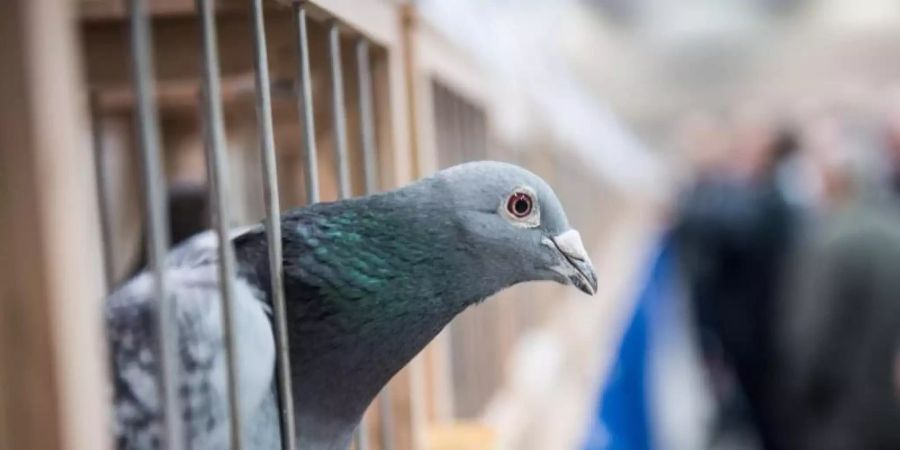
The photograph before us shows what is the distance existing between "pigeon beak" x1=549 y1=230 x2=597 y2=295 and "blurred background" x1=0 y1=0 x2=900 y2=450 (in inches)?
5.9

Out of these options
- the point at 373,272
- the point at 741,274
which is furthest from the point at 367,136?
the point at 741,274

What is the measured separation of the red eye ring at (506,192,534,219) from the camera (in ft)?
1.53

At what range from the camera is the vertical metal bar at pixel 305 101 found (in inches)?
17.7

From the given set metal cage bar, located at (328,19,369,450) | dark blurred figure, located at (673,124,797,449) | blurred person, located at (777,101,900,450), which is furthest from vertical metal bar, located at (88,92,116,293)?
dark blurred figure, located at (673,124,797,449)

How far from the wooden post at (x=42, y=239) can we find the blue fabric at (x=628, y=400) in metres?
1.31

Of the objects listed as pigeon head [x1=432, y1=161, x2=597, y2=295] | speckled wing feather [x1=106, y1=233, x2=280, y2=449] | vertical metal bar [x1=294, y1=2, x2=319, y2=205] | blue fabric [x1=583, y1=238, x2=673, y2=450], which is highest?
vertical metal bar [x1=294, y1=2, x2=319, y2=205]

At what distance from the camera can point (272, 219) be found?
0.44 metres

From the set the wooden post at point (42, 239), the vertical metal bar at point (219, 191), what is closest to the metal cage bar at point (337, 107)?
the vertical metal bar at point (219, 191)

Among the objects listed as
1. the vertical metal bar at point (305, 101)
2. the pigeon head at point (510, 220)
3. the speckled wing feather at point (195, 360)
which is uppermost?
the vertical metal bar at point (305, 101)

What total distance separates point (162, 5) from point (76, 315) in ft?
1.36

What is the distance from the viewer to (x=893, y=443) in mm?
1597

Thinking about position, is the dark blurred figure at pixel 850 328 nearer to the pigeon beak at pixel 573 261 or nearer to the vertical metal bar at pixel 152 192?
the pigeon beak at pixel 573 261

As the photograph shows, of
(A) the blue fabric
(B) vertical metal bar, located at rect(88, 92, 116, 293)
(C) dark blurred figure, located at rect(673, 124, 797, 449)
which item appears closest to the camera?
(B) vertical metal bar, located at rect(88, 92, 116, 293)

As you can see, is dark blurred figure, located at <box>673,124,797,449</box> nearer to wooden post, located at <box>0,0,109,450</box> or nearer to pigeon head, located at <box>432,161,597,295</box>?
pigeon head, located at <box>432,161,597,295</box>
